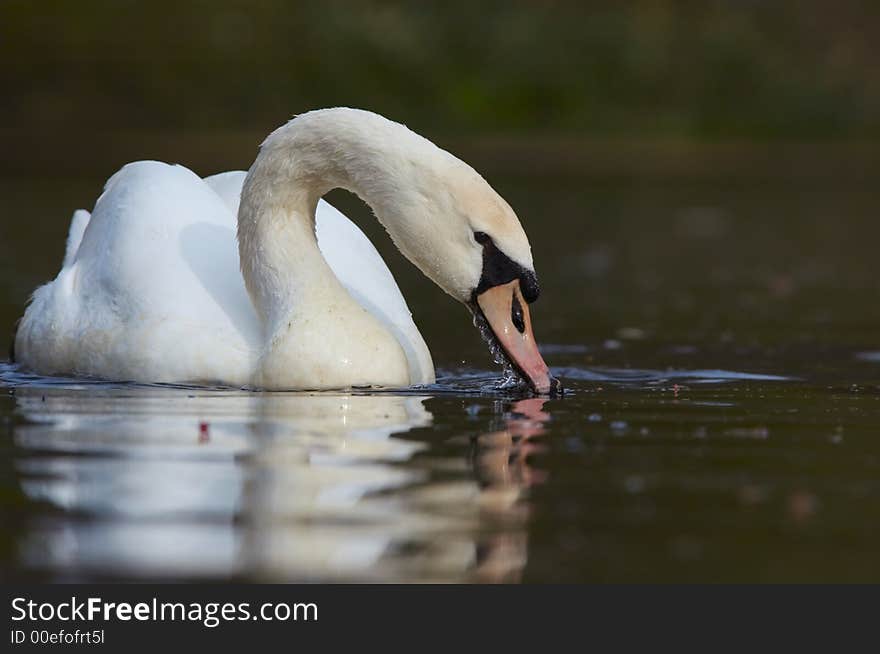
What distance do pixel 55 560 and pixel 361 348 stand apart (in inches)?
119

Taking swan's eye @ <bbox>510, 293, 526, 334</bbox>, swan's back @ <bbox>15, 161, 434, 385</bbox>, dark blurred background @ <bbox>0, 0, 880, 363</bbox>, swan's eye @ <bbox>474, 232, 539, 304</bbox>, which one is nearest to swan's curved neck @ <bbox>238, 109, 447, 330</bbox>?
swan's back @ <bbox>15, 161, 434, 385</bbox>

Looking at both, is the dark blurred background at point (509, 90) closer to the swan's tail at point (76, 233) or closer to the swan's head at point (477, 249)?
the swan's tail at point (76, 233)

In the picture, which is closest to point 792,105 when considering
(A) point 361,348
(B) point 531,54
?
(B) point 531,54

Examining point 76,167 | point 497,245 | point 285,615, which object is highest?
point 76,167

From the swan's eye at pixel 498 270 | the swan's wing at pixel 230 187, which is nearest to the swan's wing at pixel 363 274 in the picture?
the swan's wing at pixel 230 187

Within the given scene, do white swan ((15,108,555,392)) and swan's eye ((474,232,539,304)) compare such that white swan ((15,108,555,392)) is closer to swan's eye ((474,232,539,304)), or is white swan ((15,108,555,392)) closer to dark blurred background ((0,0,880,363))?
swan's eye ((474,232,539,304))

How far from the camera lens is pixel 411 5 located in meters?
33.4

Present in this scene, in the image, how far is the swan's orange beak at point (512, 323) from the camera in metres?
7.29

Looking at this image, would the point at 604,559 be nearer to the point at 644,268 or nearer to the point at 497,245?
the point at 497,245

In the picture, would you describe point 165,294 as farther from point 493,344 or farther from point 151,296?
point 493,344

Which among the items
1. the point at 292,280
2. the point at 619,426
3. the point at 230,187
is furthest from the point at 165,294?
the point at 619,426

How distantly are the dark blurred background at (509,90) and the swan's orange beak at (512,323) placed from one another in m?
13.0

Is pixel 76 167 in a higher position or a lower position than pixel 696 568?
higher

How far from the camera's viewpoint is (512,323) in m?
7.34
